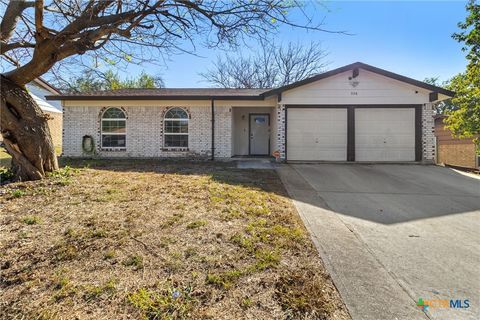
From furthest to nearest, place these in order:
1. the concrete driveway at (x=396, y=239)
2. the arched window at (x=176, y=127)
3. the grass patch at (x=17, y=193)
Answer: the arched window at (x=176, y=127)
the grass patch at (x=17, y=193)
the concrete driveway at (x=396, y=239)

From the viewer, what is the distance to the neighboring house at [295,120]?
10672mm

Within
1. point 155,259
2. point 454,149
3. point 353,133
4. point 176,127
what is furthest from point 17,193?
point 454,149

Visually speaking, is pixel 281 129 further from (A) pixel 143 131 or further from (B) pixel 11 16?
(B) pixel 11 16

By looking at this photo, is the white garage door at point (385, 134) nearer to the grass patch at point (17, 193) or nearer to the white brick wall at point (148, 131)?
the white brick wall at point (148, 131)

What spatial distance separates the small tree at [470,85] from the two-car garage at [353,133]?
3989 mm

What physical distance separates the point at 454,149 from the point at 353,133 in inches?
507

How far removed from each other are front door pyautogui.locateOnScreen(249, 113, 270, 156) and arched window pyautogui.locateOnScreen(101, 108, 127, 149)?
20.4ft

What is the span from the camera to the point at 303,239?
3.44 metres

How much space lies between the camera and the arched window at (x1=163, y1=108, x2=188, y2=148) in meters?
11.7

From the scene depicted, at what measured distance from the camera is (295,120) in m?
11.0

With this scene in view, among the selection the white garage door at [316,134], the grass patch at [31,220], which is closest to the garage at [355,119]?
the white garage door at [316,134]

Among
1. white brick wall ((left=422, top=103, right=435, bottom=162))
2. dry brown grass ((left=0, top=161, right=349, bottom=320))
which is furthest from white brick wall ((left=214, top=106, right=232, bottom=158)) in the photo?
white brick wall ((left=422, top=103, right=435, bottom=162))

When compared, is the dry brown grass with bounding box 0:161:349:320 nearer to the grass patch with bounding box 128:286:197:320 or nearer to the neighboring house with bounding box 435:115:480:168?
the grass patch with bounding box 128:286:197:320

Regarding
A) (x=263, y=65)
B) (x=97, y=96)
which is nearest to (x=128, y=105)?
(x=97, y=96)
